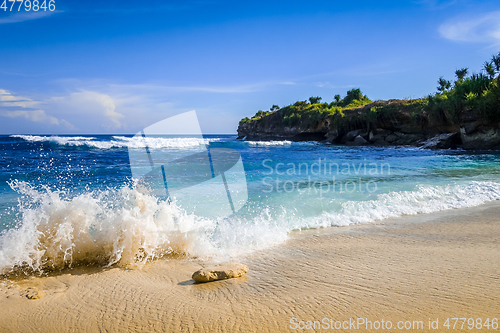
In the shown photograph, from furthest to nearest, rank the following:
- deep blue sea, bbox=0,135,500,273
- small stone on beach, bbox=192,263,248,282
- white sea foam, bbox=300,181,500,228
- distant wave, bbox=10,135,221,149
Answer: distant wave, bbox=10,135,221,149
white sea foam, bbox=300,181,500,228
deep blue sea, bbox=0,135,500,273
small stone on beach, bbox=192,263,248,282

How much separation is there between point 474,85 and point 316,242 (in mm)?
30316

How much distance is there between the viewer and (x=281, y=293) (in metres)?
3.14

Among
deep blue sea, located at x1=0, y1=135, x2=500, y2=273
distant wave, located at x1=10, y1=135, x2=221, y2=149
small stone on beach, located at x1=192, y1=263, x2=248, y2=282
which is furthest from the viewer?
distant wave, located at x1=10, y1=135, x2=221, y2=149

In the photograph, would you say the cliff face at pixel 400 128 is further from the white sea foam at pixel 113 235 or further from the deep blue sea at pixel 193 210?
the white sea foam at pixel 113 235

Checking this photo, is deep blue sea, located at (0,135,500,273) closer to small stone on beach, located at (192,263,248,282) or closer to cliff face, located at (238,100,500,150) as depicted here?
small stone on beach, located at (192,263,248,282)

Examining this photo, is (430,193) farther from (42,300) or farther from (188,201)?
(42,300)

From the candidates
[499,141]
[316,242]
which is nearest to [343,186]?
[316,242]

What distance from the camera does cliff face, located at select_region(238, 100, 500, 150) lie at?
79.3 feet

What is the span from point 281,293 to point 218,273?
85cm

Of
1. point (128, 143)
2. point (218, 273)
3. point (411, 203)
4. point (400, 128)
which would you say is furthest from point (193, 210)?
point (400, 128)

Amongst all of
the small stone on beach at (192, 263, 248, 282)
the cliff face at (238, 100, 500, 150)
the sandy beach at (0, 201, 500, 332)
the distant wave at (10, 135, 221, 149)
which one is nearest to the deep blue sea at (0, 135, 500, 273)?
the sandy beach at (0, 201, 500, 332)

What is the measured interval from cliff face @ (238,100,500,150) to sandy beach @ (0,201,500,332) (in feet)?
83.1

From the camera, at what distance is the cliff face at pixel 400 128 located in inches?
951

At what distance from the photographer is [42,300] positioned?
3121mm
